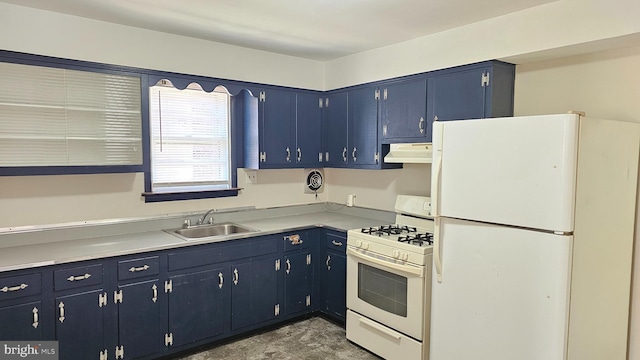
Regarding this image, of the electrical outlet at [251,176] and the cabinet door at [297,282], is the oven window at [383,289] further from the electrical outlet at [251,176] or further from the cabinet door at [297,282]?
the electrical outlet at [251,176]

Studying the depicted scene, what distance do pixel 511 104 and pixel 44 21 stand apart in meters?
3.36

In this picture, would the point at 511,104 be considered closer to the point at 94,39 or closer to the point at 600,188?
the point at 600,188

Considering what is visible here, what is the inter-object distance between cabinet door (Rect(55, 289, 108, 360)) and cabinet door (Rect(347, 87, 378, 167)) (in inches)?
94.2

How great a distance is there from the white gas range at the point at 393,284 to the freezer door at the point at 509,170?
1.87 feet

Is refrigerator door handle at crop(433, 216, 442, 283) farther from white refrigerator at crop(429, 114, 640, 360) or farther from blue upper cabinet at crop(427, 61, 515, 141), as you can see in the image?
blue upper cabinet at crop(427, 61, 515, 141)

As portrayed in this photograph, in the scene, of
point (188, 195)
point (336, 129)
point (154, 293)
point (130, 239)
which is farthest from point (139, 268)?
point (336, 129)

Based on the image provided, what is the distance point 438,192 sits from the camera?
2537 mm

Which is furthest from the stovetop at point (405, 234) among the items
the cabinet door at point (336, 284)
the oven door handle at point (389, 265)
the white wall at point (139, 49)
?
the white wall at point (139, 49)

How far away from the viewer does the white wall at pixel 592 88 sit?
2553mm

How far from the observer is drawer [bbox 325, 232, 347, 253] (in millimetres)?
3701

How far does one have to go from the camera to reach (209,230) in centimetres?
383

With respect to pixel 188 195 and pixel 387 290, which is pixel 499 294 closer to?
pixel 387 290

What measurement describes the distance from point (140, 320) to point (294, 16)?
241 centimetres

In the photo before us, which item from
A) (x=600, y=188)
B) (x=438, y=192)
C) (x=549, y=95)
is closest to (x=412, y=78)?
(x=549, y=95)
